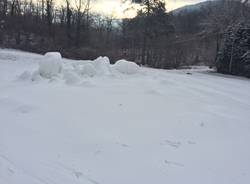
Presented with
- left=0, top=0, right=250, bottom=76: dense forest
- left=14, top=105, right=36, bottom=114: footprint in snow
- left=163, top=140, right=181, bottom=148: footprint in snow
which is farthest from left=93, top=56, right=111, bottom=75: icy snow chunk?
left=0, top=0, right=250, bottom=76: dense forest

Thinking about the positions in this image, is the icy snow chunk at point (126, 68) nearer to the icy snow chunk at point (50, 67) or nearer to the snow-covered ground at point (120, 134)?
the snow-covered ground at point (120, 134)

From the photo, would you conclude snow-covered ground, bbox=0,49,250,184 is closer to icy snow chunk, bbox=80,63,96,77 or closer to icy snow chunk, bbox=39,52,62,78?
icy snow chunk, bbox=39,52,62,78

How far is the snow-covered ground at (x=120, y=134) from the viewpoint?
455 centimetres

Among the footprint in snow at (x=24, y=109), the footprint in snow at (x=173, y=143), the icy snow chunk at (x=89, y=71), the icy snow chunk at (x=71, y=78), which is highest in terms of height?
the icy snow chunk at (x=89, y=71)

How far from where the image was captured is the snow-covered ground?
4.55 meters

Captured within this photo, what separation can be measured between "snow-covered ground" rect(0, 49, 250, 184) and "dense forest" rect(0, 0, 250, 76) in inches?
415

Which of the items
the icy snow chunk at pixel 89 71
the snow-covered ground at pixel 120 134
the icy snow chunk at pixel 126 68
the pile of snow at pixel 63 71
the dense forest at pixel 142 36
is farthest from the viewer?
the dense forest at pixel 142 36

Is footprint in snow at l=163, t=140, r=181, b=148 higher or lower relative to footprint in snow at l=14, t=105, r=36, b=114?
lower

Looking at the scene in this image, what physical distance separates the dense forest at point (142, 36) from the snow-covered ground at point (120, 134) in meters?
10.5

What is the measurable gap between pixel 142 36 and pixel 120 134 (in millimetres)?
24869

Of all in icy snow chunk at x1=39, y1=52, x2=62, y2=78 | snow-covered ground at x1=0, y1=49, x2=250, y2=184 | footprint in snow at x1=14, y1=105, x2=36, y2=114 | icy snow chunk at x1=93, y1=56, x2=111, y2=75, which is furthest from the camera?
icy snow chunk at x1=93, y1=56, x2=111, y2=75

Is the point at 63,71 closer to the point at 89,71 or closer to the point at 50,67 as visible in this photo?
the point at 50,67

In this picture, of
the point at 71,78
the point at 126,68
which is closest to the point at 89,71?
the point at 71,78

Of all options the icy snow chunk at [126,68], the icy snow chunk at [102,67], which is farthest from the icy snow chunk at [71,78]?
the icy snow chunk at [126,68]
